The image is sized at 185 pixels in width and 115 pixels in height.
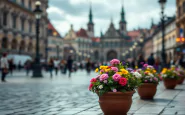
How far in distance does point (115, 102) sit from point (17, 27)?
44.2 meters

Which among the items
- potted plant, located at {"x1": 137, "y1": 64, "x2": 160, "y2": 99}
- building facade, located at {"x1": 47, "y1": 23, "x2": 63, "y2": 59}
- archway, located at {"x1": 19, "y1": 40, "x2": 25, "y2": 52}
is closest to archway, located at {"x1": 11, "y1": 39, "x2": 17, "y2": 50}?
archway, located at {"x1": 19, "y1": 40, "x2": 25, "y2": 52}

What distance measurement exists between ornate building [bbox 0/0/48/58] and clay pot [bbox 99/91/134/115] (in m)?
Result: 37.3

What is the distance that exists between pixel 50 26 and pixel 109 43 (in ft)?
161

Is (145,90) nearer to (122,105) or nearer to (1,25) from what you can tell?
(122,105)

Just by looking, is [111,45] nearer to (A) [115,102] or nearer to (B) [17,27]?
(B) [17,27]

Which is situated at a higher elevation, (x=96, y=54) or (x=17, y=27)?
(x=17, y=27)

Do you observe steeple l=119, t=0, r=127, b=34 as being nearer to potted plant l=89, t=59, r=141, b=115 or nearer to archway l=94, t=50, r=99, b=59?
archway l=94, t=50, r=99, b=59

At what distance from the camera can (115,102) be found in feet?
19.3

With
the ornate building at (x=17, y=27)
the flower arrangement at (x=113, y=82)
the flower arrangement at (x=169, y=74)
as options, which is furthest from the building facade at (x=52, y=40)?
the flower arrangement at (x=113, y=82)

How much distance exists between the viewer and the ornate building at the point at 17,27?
141 feet

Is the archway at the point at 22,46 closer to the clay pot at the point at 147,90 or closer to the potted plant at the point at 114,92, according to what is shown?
the clay pot at the point at 147,90

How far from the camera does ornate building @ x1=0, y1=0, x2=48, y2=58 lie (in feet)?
141

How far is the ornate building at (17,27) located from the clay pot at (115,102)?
37.3m

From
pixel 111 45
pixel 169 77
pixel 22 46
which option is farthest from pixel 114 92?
pixel 111 45
